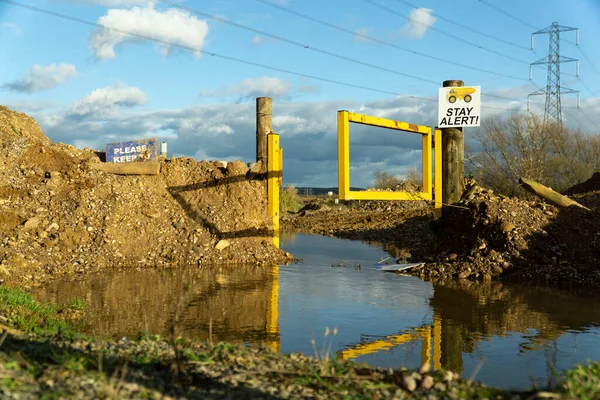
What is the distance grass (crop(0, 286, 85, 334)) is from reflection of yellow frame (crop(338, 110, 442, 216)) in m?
5.52

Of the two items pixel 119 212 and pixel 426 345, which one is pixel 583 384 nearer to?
pixel 426 345

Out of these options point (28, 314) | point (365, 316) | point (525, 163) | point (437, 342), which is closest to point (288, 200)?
point (525, 163)

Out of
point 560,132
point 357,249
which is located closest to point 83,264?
point 357,249

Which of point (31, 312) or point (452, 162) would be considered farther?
point (452, 162)

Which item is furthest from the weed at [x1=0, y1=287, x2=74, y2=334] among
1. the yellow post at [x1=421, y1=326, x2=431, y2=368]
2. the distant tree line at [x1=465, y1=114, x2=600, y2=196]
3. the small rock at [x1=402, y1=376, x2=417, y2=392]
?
the distant tree line at [x1=465, y1=114, x2=600, y2=196]

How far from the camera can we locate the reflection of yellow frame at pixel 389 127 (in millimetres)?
12422

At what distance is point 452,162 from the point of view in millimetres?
15789

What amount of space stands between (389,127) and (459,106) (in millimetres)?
2559

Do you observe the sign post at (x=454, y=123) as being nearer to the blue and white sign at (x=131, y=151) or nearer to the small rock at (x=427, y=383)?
the blue and white sign at (x=131, y=151)

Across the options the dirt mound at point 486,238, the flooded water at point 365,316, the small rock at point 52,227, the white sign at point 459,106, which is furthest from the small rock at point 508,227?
the small rock at point 52,227

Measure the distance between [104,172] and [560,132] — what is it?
2920cm

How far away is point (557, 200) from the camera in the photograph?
1466 cm

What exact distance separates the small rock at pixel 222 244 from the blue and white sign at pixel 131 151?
2900 mm

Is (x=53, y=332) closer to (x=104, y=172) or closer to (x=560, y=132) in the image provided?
(x=104, y=172)
